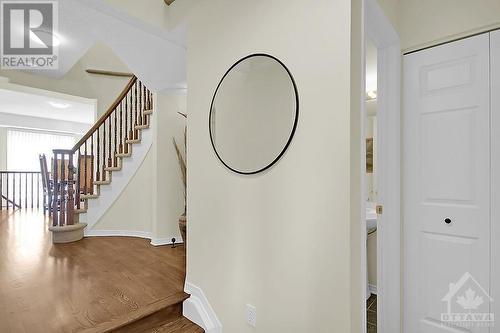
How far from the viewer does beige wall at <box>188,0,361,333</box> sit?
48.2 inches

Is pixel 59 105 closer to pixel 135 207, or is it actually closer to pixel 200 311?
pixel 135 207

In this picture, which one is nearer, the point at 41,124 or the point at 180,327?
the point at 180,327

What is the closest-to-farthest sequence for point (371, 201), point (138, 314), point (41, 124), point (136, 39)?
point (138, 314) → point (136, 39) → point (371, 201) → point (41, 124)

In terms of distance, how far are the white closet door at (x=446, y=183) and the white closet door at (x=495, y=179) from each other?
0.09 ft

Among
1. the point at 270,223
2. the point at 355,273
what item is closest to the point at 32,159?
the point at 270,223

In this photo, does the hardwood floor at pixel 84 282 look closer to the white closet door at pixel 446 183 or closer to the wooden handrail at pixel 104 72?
the white closet door at pixel 446 183

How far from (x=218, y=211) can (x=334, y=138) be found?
3.22 ft

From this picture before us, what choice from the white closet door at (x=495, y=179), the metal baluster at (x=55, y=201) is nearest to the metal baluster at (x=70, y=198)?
the metal baluster at (x=55, y=201)

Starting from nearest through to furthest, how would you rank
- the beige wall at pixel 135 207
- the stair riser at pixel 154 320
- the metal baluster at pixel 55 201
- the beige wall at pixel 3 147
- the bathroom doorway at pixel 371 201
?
1. the stair riser at pixel 154 320
2. the bathroom doorway at pixel 371 201
3. the metal baluster at pixel 55 201
4. the beige wall at pixel 135 207
5. the beige wall at pixel 3 147

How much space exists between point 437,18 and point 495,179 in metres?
1.16

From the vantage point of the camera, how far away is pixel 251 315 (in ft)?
5.12

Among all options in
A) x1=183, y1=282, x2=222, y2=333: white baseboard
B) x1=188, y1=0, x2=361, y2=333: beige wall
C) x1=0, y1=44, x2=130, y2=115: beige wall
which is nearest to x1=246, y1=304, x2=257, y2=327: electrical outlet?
x1=188, y1=0, x2=361, y2=333: beige wall

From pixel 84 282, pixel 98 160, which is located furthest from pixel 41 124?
pixel 84 282

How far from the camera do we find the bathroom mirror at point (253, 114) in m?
1.44
